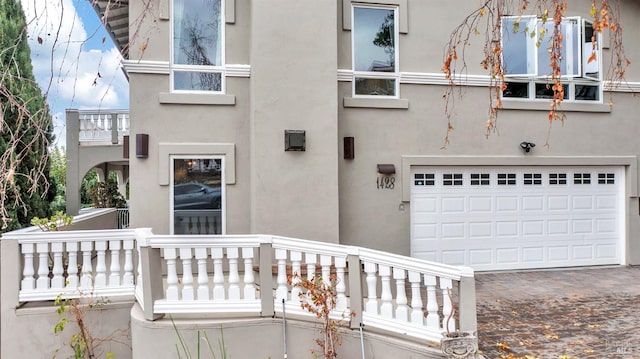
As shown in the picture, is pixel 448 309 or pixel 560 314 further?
pixel 560 314

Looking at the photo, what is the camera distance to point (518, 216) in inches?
330

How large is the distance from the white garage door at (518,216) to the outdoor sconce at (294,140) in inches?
96.5

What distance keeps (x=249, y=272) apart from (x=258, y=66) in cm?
353

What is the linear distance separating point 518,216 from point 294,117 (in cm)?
507

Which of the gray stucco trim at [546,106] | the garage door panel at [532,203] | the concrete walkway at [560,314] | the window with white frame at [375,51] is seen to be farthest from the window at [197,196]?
the garage door panel at [532,203]

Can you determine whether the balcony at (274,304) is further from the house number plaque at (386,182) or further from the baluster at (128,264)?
the house number plaque at (386,182)

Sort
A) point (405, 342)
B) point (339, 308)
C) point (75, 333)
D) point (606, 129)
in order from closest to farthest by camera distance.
A: point (405, 342) → point (339, 308) → point (75, 333) → point (606, 129)

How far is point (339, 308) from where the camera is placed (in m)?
4.66

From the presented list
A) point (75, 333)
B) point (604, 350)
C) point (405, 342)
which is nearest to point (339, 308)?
point (405, 342)

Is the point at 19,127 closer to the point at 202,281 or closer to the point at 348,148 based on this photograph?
the point at 202,281

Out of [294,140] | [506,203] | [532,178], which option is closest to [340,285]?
[294,140]

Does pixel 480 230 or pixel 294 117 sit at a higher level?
pixel 294 117

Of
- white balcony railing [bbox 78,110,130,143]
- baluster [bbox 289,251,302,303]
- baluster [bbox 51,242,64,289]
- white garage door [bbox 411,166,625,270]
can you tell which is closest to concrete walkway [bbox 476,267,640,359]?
white garage door [bbox 411,166,625,270]

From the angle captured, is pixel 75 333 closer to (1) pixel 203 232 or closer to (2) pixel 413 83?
(1) pixel 203 232
